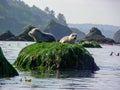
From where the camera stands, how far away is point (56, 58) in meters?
38.0

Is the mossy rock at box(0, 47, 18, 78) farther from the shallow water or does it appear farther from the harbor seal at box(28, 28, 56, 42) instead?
the harbor seal at box(28, 28, 56, 42)

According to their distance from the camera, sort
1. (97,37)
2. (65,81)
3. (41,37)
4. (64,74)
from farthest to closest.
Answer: (97,37)
(41,37)
(64,74)
(65,81)

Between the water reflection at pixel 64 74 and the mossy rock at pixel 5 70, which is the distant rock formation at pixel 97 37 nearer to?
the water reflection at pixel 64 74

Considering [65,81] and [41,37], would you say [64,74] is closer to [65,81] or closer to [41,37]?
[65,81]

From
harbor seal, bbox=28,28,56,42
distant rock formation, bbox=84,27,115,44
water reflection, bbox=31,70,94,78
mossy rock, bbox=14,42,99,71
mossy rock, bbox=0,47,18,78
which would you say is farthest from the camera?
distant rock formation, bbox=84,27,115,44

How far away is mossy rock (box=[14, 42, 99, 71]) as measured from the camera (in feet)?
125

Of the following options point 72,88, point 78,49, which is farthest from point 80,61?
point 72,88

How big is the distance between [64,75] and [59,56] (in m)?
3.38

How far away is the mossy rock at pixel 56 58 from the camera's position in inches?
1497

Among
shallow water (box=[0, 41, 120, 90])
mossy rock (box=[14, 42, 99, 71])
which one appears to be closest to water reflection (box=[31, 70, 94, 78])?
shallow water (box=[0, 41, 120, 90])

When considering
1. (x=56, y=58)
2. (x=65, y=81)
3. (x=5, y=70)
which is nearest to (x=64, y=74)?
(x=56, y=58)

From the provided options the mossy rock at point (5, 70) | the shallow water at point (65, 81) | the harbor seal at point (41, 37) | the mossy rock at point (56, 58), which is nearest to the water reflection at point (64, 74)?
the shallow water at point (65, 81)

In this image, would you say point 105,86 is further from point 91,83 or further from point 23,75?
point 23,75

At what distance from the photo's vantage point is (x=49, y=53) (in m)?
38.0
